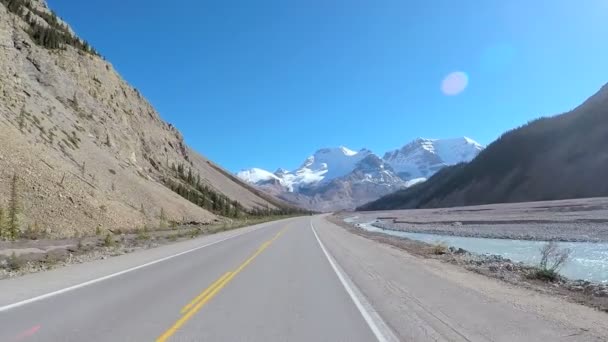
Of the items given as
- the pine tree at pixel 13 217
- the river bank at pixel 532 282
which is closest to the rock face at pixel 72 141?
the pine tree at pixel 13 217

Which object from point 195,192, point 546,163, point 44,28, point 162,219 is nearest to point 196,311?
point 162,219

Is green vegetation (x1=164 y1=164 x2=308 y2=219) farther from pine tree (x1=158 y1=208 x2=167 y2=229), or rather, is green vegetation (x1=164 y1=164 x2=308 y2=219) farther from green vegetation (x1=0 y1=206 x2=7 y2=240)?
green vegetation (x1=0 y1=206 x2=7 y2=240)

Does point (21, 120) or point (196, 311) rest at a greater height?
point (21, 120)

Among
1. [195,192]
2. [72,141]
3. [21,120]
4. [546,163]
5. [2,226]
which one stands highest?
[546,163]

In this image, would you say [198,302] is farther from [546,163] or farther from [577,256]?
[546,163]

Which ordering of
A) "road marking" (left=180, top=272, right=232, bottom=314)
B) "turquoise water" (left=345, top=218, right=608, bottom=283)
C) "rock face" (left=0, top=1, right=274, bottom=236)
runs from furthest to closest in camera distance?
"rock face" (left=0, top=1, right=274, bottom=236) → "turquoise water" (left=345, top=218, right=608, bottom=283) → "road marking" (left=180, top=272, right=232, bottom=314)

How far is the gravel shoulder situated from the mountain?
90.9 m

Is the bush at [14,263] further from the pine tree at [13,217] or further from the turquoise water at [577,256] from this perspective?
the turquoise water at [577,256]

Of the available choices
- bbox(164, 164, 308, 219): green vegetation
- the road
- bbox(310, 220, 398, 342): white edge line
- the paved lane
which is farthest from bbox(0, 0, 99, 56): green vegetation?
bbox(310, 220, 398, 342): white edge line

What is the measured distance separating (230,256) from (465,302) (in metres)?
12.1

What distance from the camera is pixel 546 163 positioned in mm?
117000

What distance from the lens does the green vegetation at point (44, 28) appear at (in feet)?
190

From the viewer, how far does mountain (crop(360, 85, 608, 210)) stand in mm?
99875

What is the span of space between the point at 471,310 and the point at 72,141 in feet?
142
